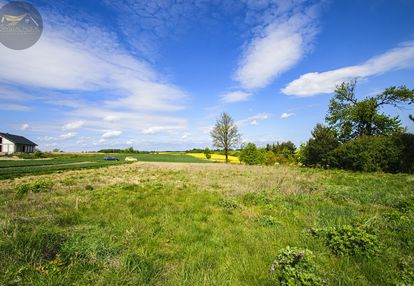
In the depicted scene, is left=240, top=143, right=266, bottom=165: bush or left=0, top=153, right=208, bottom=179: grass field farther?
left=240, top=143, right=266, bottom=165: bush

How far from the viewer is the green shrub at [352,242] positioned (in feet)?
12.7

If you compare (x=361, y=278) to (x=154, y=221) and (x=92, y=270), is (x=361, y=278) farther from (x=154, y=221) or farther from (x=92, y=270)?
(x=154, y=221)

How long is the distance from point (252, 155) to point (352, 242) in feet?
134

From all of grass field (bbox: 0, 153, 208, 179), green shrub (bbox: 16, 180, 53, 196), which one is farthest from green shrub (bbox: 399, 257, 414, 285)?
grass field (bbox: 0, 153, 208, 179)

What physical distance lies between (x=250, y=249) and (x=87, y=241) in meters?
3.53

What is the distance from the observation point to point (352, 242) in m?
4.04

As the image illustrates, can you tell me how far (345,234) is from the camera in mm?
4207

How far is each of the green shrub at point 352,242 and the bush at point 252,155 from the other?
4012cm

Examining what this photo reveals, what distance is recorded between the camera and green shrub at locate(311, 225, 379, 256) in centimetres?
387

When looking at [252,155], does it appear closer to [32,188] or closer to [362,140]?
[362,140]

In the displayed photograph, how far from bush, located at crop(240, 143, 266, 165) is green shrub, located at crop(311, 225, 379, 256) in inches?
1579

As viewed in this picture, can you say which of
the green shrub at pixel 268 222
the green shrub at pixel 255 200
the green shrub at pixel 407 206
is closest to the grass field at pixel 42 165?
the green shrub at pixel 255 200

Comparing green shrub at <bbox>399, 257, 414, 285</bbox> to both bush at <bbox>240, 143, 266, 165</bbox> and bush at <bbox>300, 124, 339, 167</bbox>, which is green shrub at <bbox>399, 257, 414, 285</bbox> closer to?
bush at <bbox>300, 124, 339, 167</bbox>

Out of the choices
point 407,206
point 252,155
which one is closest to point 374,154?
point 407,206
